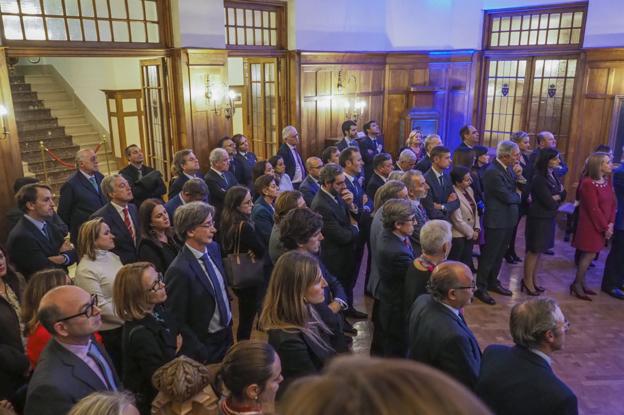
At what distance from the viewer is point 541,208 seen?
17.5 ft

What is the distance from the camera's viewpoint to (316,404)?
0.65 m

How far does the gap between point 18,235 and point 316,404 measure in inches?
155

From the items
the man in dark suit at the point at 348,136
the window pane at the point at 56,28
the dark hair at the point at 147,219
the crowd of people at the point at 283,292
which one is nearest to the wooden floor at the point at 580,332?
the crowd of people at the point at 283,292

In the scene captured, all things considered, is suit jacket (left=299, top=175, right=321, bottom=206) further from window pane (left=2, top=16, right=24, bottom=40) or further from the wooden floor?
window pane (left=2, top=16, right=24, bottom=40)

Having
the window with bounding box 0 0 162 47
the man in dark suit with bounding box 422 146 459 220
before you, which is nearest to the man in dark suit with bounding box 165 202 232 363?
the man in dark suit with bounding box 422 146 459 220

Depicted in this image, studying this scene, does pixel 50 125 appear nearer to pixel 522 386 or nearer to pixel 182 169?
pixel 182 169

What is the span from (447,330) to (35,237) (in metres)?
3.26

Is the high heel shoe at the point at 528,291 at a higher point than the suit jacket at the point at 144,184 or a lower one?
lower

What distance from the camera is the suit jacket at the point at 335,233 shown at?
14.4 ft

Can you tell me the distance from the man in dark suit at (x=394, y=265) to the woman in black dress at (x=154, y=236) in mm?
1584

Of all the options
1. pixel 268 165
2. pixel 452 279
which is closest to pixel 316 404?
pixel 452 279

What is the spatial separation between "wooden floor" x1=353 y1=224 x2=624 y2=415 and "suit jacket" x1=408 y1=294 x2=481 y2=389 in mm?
1893

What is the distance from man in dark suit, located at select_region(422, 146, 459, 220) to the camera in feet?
16.3

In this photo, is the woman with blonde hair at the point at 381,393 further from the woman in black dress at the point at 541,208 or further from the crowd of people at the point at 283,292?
the woman in black dress at the point at 541,208
